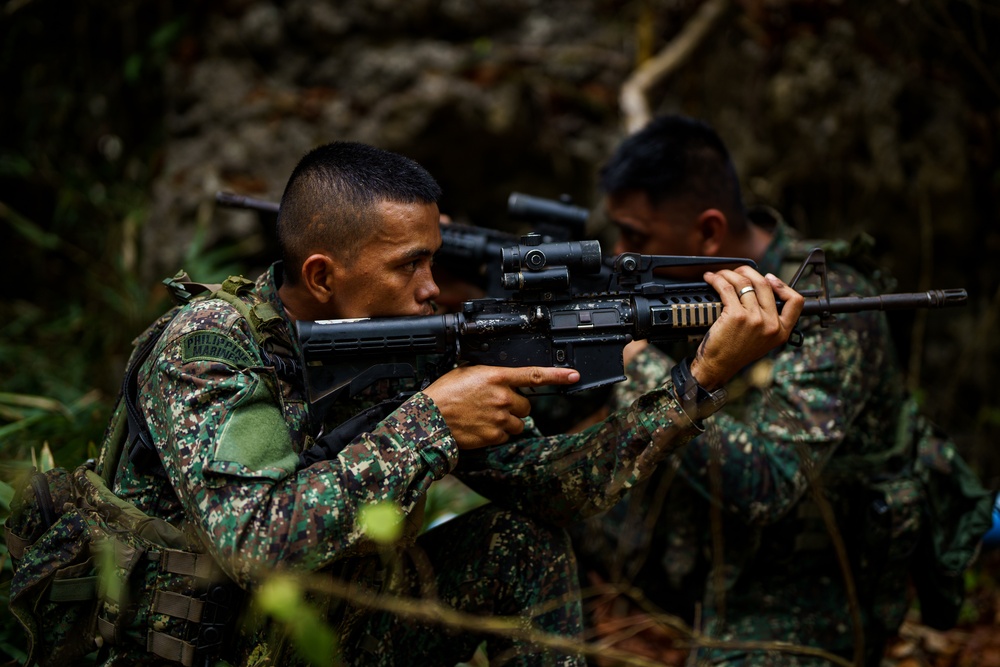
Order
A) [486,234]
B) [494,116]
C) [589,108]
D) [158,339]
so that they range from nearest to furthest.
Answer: [158,339] → [486,234] → [494,116] → [589,108]

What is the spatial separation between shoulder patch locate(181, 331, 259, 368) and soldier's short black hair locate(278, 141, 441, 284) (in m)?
0.40

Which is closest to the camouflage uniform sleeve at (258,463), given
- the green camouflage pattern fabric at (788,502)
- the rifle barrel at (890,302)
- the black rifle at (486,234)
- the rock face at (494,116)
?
the green camouflage pattern fabric at (788,502)

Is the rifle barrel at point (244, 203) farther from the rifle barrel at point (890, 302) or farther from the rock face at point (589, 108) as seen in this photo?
the rifle barrel at point (890, 302)

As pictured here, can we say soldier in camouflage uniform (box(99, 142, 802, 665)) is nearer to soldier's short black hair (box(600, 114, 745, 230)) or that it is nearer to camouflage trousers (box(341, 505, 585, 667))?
camouflage trousers (box(341, 505, 585, 667))

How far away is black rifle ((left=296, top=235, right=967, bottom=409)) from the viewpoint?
8.25ft

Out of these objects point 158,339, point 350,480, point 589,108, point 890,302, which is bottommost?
point 350,480

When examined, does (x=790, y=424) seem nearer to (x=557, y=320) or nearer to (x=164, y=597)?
(x=557, y=320)

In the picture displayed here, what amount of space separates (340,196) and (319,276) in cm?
27

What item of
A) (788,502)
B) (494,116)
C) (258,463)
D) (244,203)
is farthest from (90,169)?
(788,502)

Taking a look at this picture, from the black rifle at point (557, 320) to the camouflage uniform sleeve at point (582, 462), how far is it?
17 cm

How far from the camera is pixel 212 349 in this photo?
2.31 m

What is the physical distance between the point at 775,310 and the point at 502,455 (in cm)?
106

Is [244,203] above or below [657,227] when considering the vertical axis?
above

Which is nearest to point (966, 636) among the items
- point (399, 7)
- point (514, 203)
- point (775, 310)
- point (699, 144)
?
point (775, 310)
